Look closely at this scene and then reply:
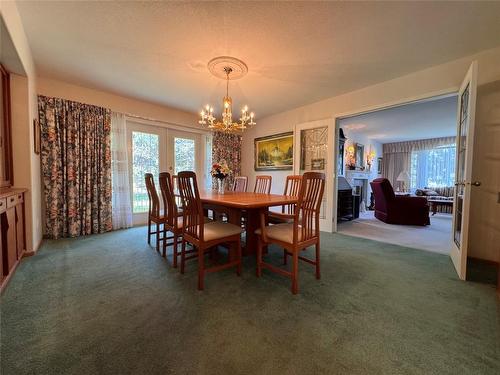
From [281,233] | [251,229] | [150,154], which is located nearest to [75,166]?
[150,154]

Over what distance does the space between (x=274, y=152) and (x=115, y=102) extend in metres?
3.25

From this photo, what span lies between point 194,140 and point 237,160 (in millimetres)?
1224

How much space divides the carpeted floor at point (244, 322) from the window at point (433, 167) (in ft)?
21.7

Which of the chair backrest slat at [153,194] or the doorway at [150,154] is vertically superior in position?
the doorway at [150,154]

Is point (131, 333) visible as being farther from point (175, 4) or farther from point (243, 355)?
point (175, 4)

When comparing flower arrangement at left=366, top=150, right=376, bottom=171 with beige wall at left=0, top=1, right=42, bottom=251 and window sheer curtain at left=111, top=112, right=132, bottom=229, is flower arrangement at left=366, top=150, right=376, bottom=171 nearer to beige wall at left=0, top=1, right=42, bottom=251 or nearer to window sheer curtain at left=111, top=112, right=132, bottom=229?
window sheer curtain at left=111, top=112, right=132, bottom=229

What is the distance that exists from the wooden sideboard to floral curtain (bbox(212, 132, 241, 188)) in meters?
3.26

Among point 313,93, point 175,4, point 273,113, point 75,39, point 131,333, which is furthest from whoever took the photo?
point 273,113

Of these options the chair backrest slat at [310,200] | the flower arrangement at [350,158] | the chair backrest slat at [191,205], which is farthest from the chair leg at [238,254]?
the flower arrangement at [350,158]

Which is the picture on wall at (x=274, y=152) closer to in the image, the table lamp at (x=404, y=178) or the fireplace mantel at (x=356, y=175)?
the fireplace mantel at (x=356, y=175)

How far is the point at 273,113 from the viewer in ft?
15.5

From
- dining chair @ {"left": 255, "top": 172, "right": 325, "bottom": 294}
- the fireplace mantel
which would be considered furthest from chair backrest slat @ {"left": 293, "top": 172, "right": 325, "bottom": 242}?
the fireplace mantel

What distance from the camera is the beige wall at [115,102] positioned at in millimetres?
3152

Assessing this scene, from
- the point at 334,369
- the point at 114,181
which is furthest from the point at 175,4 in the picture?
the point at 114,181
